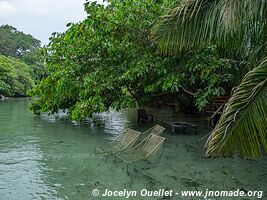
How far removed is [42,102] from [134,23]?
512 centimetres

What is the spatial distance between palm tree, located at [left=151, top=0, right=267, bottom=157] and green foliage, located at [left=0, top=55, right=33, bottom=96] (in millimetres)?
34427

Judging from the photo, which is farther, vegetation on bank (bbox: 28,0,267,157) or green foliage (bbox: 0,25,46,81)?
green foliage (bbox: 0,25,46,81)

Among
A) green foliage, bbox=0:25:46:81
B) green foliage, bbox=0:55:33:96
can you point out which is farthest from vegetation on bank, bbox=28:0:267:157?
green foliage, bbox=0:25:46:81

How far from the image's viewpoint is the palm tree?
2275mm

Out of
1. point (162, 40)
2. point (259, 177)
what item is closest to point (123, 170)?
point (259, 177)

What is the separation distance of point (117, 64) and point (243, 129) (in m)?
8.57

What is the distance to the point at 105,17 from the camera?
9453mm

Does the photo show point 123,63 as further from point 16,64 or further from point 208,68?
point 16,64

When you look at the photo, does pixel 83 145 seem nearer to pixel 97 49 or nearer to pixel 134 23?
pixel 97 49

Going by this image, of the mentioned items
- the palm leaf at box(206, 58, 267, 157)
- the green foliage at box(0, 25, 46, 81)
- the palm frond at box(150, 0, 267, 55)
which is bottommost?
the palm leaf at box(206, 58, 267, 157)

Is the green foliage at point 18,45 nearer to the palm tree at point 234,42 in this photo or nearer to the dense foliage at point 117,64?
the dense foliage at point 117,64

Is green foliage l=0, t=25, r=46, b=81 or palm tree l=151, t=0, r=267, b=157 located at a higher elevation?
green foliage l=0, t=25, r=46, b=81

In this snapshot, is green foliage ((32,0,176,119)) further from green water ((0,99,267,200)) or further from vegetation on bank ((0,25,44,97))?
vegetation on bank ((0,25,44,97))

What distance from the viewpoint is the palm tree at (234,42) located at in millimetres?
2275
